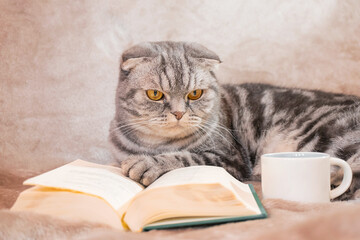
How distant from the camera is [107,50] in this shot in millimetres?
2281

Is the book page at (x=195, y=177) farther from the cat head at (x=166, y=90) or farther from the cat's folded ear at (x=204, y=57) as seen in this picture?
the cat's folded ear at (x=204, y=57)

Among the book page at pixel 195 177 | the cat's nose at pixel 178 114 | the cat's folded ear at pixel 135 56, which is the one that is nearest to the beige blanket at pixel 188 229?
the book page at pixel 195 177

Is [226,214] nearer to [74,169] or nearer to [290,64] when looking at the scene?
[74,169]

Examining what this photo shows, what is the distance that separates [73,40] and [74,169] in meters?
1.09

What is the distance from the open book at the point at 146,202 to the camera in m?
1.02

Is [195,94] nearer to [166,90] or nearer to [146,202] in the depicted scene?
[166,90]

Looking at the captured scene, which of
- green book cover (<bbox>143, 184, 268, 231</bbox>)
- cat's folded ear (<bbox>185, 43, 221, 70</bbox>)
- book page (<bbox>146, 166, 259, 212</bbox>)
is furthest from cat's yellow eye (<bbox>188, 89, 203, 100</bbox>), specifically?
green book cover (<bbox>143, 184, 268, 231</bbox>)

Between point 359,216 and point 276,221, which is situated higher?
point 359,216

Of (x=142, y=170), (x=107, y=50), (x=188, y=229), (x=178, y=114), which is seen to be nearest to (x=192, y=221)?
(x=188, y=229)

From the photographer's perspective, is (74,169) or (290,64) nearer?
(74,169)

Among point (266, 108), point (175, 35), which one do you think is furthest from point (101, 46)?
point (266, 108)

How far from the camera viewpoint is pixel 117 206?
3.57 feet

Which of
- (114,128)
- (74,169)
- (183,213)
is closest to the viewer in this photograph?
(183,213)

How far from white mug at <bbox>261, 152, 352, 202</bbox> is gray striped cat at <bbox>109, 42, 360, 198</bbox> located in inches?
13.9
